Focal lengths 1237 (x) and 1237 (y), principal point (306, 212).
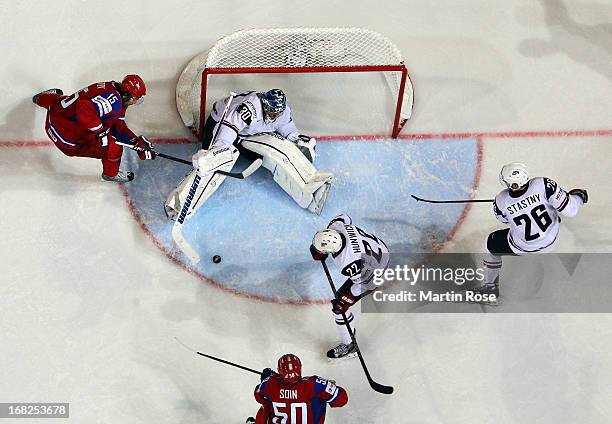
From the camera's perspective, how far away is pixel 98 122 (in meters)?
7.60

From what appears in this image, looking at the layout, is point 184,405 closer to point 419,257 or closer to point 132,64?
point 419,257

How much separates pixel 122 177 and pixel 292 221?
113cm

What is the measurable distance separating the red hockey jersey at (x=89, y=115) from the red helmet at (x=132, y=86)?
0.17ft

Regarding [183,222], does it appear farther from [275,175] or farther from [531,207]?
[531,207]

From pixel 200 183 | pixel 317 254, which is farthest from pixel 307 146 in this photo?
pixel 317 254

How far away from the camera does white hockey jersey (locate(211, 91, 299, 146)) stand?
7.68m

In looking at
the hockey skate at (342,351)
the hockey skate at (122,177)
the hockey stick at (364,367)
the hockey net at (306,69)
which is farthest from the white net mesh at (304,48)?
the hockey skate at (342,351)

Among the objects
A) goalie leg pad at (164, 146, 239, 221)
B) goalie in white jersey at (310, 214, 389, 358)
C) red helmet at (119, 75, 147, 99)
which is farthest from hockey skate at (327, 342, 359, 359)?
red helmet at (119, 75, 147, 99)

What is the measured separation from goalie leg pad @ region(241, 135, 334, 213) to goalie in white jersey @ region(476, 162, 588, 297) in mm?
1141

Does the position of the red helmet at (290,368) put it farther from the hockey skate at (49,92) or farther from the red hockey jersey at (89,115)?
the hockey skate at (49,92)

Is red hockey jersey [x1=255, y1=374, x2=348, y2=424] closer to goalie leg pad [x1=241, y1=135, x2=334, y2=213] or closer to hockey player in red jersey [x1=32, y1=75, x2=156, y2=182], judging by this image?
goalie leg pad [x1=241, y1=135, x2=334, y2=213]

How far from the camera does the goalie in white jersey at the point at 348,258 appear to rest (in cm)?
718

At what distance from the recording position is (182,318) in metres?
7.68

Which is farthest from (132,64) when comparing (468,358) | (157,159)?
(468,358)
